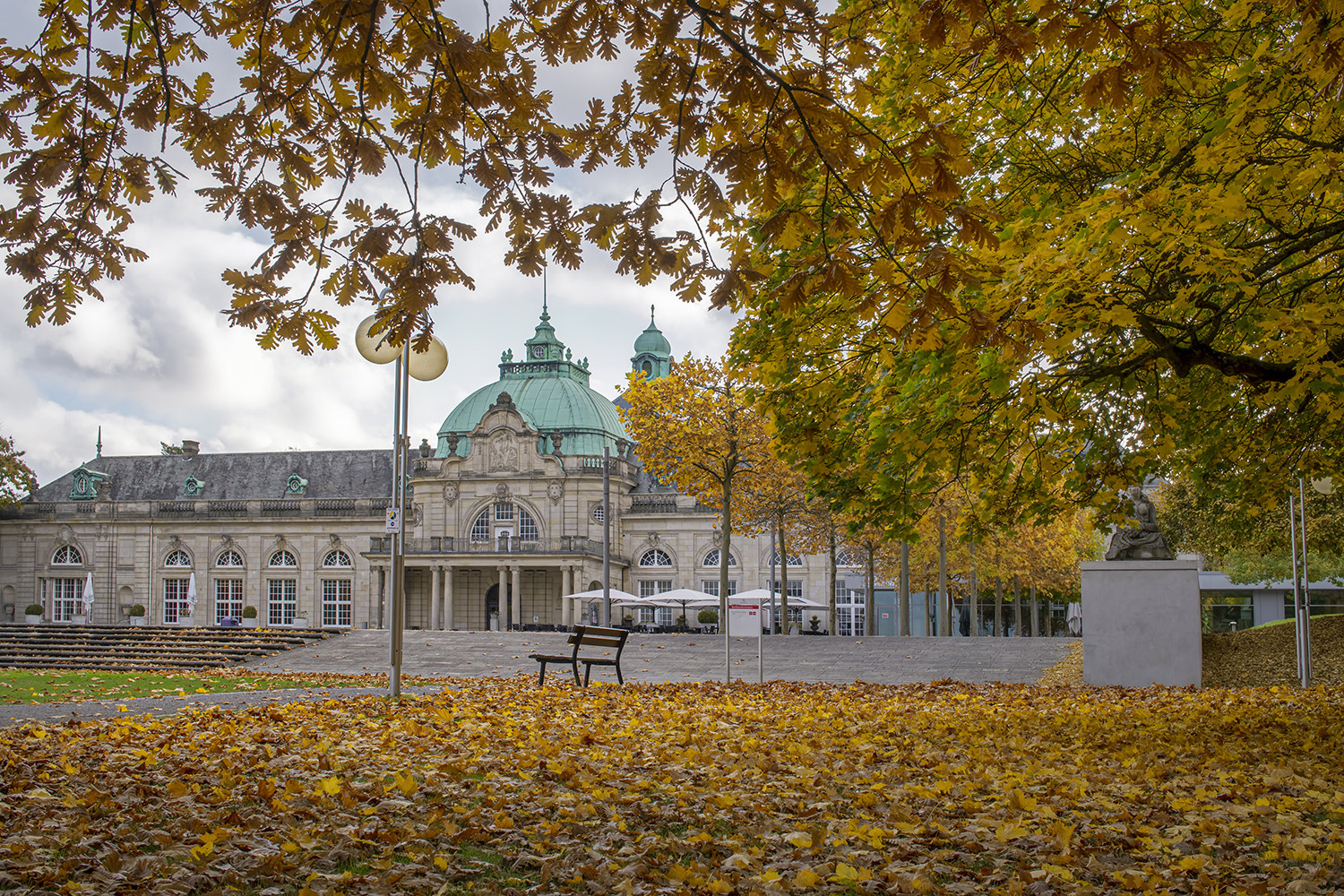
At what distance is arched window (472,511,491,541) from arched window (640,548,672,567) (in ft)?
27.6

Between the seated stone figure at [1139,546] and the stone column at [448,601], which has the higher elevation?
the seated stone figure at [1139,546]

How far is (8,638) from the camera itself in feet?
105

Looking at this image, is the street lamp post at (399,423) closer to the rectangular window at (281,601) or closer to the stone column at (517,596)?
the stone column at (517,596)

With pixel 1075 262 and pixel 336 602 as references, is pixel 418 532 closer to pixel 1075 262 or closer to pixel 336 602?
pixel 336 602

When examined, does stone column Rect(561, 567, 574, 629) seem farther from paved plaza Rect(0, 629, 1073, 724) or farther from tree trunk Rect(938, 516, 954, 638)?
paved plaza Rect(0, 629, 1073, 724)

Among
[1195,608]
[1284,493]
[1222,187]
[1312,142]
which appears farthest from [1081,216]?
[1195,608]

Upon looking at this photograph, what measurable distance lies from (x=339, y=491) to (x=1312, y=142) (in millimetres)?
61749

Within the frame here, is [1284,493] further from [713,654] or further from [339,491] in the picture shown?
[339,491]

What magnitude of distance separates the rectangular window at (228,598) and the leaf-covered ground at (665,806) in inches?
2176

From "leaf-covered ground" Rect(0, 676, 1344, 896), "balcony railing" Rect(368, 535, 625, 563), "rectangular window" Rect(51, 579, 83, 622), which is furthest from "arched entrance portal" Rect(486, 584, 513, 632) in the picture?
"leaf-covered ground" Rect(0, 676, 1344, 896)

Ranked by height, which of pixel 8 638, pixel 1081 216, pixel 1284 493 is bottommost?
pixel 8 638

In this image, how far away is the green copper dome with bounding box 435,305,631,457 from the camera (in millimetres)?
59125

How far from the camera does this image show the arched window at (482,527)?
58.1m

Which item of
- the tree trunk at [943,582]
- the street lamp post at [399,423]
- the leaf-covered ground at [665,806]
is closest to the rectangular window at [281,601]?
the tree trunk at [943,582]
